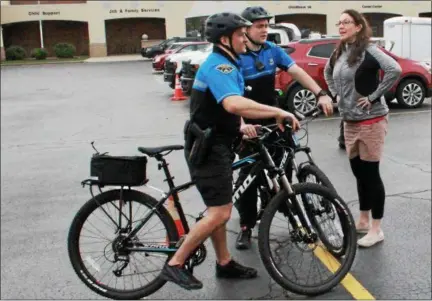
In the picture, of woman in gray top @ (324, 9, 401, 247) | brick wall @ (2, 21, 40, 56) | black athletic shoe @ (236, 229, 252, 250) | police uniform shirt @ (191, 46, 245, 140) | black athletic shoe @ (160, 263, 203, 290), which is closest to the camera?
police uniform shirt @ (191, 46, 245, 140)

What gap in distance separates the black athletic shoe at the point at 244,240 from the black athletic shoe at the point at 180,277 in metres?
1.05

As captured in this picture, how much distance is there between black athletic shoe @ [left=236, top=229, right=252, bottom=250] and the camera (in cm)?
468

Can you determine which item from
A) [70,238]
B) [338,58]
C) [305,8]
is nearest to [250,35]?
[338,58]

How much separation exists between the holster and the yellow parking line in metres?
1.17

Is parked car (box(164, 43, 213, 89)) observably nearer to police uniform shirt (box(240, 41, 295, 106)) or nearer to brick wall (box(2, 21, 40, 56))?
brick wall (box(2, 21, 40, 56))

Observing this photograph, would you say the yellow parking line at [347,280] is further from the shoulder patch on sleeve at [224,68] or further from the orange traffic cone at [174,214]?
the shoulder patch on sleeve at [224,68]

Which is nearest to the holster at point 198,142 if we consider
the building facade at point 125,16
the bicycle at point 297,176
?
the bicycle at point 297,176

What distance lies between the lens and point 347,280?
4.00 meters

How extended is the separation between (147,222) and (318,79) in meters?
8.57

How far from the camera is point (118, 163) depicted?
12.0ft

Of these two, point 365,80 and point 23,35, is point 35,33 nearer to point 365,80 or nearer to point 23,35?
point 23,35

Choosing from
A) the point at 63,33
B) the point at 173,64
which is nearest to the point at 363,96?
the point at 63,33

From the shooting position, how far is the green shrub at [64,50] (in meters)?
8.80

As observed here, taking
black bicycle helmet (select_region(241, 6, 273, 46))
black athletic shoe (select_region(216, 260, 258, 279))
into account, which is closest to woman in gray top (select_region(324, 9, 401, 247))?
black bicycle helmet (select_region(241, 6, 273, 46))
